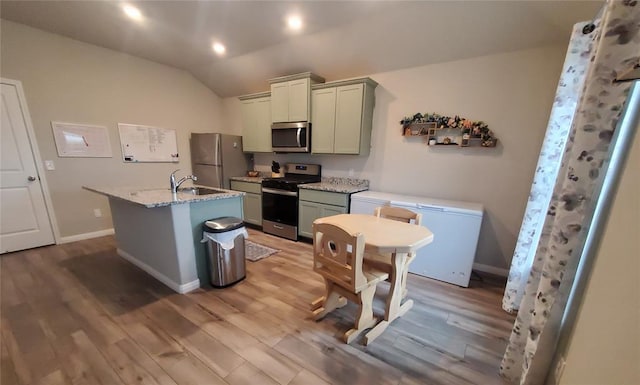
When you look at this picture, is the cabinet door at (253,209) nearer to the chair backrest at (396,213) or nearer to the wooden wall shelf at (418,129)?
the chair backrest at (396,213)

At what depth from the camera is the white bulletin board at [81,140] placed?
3.19 meters

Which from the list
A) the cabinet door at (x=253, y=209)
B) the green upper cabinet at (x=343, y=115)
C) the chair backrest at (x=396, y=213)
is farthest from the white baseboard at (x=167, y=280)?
the green upper cabinet at (x=343, y=115)

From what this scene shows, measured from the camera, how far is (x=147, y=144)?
3.97m

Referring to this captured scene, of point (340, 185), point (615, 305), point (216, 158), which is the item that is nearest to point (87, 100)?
point (216, 158)

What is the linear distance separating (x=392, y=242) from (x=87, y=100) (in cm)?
464

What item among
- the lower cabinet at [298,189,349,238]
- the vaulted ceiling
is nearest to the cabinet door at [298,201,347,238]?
the lower cabinet at [298,189,349,238]

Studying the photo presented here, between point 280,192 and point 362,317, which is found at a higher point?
point 280,192

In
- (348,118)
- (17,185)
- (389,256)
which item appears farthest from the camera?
(348,118)

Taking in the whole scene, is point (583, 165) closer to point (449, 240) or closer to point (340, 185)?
point (449, 240)

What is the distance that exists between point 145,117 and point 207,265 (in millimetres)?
3121

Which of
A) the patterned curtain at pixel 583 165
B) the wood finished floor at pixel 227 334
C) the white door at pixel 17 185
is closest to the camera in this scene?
the patterned curtain at pixel 583 165

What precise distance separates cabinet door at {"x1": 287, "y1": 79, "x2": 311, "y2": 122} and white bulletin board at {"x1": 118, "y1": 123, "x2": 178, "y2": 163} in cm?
242

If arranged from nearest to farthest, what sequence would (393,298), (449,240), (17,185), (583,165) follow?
(583,165)
(393,298)
(449,240)
(17,185)

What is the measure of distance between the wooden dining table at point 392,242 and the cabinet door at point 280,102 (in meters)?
2.31
